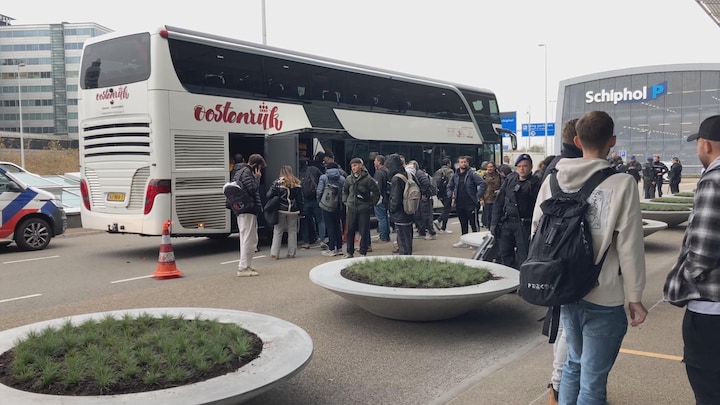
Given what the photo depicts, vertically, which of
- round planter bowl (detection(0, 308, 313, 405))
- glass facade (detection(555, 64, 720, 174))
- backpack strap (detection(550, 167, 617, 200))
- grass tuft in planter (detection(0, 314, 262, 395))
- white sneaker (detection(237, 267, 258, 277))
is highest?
glass facade (detection(555, 64, 720, 174))

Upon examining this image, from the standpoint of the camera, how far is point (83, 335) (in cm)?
401

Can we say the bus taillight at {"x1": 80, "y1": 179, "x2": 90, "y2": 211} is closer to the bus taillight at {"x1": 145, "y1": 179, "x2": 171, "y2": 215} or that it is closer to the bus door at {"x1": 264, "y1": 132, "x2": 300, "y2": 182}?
the bus taillight at {"x1": 145, "y1": 179, "x2": 171, "y2": 215}

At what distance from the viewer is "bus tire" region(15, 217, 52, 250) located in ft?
39.3

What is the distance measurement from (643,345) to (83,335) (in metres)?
4.69

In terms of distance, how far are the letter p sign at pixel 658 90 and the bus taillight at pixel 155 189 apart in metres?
57.0

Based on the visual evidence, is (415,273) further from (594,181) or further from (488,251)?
(594,181)

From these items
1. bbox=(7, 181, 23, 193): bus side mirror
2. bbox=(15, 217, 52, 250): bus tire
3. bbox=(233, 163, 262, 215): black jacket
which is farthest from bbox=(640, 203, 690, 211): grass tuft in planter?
bbox=(7, 181, 23, 193): bus side mirror

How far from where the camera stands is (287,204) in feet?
35.1

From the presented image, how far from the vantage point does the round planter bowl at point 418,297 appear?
5.59m

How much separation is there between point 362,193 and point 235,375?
22.8 ft

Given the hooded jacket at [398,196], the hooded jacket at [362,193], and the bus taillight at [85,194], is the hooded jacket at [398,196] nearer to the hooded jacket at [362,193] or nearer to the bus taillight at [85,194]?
the hooded jacket at [362,193]

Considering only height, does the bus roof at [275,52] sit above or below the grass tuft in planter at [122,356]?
above

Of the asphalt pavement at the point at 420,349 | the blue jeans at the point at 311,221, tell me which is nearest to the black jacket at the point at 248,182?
the asphalt pavement at the point at 420,349

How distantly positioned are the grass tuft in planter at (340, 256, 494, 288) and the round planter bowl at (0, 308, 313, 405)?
5.66 feet
